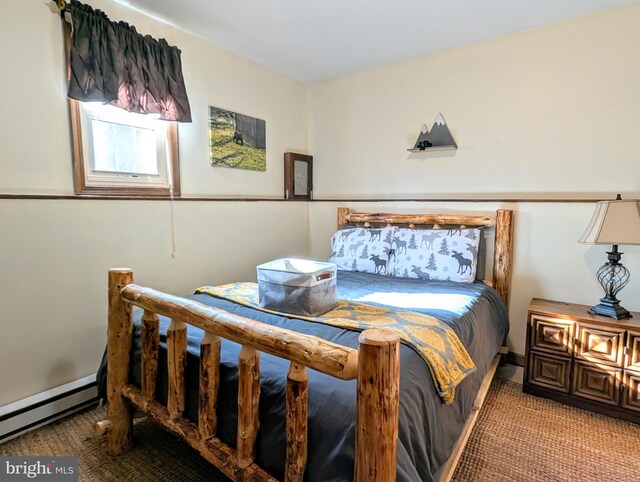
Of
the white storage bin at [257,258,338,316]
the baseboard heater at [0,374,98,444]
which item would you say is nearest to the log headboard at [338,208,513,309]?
the white storage bin at [257,258,338,316]

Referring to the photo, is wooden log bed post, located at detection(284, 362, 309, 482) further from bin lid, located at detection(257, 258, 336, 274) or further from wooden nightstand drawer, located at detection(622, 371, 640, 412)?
wooden nightstand drawer, located at detection(622, 371, 640, 412)

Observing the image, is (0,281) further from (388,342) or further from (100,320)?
(388,342)

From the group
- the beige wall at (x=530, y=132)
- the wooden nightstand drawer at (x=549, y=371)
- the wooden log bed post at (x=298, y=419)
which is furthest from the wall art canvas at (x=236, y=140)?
the wooden nightstand drawer at (x=549, y=371)

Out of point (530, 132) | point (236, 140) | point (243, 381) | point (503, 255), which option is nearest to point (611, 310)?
point (503, 255)

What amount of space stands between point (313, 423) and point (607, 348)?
1898mm

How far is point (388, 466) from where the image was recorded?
0.86 metres

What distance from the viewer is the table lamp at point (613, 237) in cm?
193

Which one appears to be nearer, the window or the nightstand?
the nightstand

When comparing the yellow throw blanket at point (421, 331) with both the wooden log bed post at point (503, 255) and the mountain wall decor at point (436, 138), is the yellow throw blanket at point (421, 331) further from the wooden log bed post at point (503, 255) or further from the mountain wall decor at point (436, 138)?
the mountain wall decor at point (436, 138)

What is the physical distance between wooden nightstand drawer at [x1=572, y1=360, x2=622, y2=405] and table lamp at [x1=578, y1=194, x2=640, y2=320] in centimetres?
32

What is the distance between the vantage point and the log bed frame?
856mm

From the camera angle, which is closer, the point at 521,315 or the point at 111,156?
the point at 111,156

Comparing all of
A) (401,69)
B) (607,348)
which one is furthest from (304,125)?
(607,348)

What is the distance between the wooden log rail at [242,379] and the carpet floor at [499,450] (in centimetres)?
13
